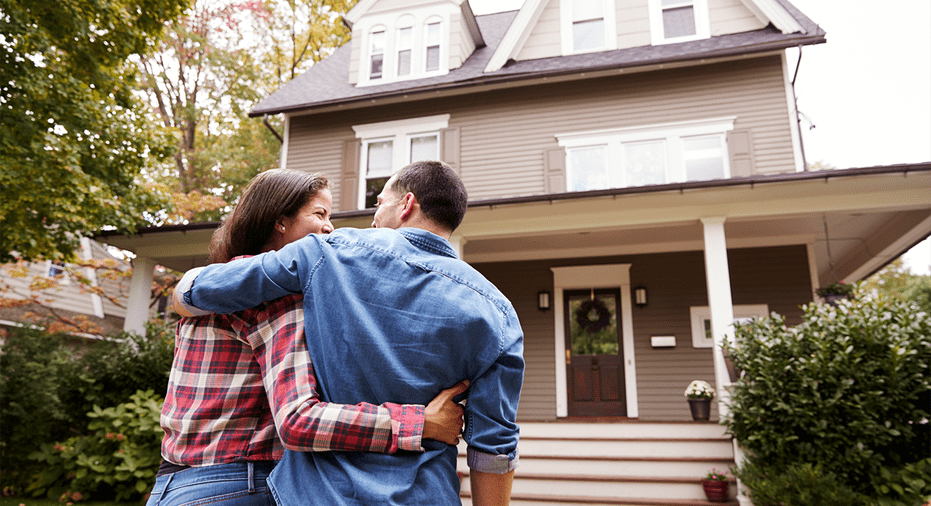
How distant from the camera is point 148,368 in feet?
24.9

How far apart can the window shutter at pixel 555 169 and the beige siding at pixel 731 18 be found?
341 cm

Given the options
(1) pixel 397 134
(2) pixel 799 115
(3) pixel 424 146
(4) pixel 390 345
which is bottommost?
(4) pixel 390 345

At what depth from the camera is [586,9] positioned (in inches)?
424

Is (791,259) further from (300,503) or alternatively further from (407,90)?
(300,503)

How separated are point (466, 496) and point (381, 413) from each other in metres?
5.46

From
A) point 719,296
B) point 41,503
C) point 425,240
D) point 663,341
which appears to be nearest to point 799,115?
point 663,341

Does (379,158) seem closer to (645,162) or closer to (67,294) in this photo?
(645,162)

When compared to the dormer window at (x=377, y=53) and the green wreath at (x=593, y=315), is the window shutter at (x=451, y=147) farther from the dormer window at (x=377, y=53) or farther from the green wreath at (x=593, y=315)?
the green wreath at (x=593, y=315)

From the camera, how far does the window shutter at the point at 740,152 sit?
898 cm

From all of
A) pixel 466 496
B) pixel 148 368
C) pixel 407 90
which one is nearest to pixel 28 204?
pixel 148 368

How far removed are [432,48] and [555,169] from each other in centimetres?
380

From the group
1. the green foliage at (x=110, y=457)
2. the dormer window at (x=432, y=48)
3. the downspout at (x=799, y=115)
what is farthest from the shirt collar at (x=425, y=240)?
the dormer window at (x=432, y=48)

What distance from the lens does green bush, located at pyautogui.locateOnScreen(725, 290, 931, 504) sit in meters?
4.69

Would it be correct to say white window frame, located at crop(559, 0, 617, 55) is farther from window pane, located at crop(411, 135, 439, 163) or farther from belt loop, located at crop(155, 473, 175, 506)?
belt loop, located at crop(155, 473, 175, 506)
